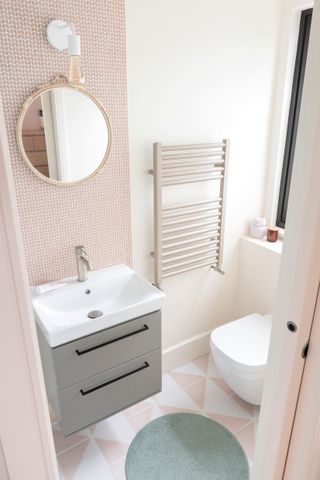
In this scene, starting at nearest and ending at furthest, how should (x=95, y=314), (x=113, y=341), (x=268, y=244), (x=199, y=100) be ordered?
1. (x=113, y=341)
2. (x=95, y=314)
3. (x=199, y=100)
4. (x=268, y=244)

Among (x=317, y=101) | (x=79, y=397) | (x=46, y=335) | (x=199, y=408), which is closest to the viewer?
(x=317, y=101)

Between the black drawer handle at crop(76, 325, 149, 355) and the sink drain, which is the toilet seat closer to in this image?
the black drawer handle at crop(76, 325, 149, 355)

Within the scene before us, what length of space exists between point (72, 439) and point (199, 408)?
75cm

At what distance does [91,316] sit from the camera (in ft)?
5.57

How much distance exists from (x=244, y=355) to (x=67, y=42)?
1.73 metres

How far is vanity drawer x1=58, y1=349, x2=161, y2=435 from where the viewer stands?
157 cm

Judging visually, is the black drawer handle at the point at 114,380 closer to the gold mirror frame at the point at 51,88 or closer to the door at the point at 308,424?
the door at the point at 308,424

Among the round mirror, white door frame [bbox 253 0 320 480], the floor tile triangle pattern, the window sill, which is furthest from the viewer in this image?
the window sill

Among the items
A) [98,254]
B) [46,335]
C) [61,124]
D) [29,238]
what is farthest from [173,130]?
[46,335]

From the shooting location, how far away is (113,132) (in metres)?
1.77

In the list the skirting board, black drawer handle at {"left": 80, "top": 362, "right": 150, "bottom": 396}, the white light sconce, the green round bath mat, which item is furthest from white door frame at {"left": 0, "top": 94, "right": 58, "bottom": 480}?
the skirting board

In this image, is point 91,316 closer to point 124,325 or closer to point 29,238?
point 124,325

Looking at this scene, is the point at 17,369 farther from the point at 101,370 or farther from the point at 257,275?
the point at 257,275

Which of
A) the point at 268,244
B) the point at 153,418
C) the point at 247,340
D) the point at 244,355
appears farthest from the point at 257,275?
the point at 153,418
